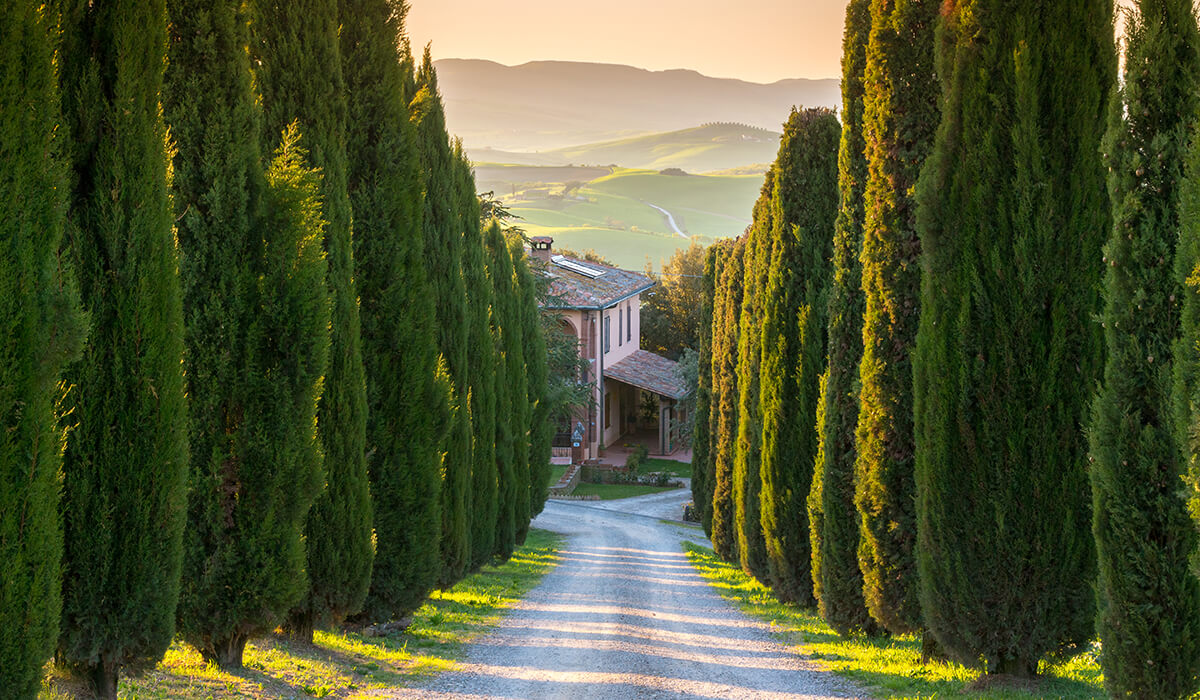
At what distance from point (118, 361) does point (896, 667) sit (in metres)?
6.98

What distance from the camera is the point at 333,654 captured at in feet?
29.5

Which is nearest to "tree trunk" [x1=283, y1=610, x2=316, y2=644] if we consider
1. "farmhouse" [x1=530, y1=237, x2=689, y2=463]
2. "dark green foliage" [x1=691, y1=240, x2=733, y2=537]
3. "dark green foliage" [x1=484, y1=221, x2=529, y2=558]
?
"dark green foliage" [x1=484, y1=221, x2=529, y2=558]

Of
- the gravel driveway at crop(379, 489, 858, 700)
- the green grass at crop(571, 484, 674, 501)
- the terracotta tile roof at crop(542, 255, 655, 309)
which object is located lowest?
the green grass at crop(571, 484, 674, 501)

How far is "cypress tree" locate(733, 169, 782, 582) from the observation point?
49.0ft

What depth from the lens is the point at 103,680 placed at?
19.8 ft

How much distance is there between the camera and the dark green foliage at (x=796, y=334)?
1290 cm

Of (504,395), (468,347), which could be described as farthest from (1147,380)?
(504,395)

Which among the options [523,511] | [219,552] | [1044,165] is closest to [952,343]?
[1044,165]

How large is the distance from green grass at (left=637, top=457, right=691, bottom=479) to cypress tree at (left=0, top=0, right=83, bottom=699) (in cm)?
3698

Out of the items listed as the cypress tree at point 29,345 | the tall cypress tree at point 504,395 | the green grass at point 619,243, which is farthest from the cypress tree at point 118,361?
the green grass at point 619,243

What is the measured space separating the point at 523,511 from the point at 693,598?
330 inches

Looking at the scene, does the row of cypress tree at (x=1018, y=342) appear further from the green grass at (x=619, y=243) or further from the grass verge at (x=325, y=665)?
the green grass at (x=619, y=243)

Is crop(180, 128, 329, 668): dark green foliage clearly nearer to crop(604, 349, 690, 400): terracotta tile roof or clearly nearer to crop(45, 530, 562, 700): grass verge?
crop(45, 530, 562, 700): grass verge

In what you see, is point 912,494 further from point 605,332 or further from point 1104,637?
point 605,332
